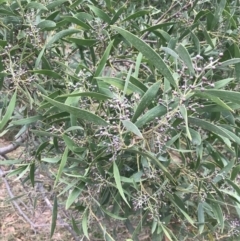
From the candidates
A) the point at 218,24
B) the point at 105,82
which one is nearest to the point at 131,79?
the point at 105,82

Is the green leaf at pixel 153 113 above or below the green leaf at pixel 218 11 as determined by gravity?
below

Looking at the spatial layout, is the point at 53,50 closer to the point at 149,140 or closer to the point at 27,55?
the point at 27,55

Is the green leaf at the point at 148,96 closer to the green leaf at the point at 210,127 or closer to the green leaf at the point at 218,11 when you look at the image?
the green leaf at the point at 210,127

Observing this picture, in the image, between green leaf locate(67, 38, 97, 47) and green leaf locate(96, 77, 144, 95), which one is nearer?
green leaf locate(96, 77, 144, 95)

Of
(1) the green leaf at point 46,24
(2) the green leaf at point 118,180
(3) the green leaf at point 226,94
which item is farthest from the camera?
(1) the green leaf at point 46,24

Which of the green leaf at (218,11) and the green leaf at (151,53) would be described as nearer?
the green leaf at (151,53)

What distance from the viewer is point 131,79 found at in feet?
1.92

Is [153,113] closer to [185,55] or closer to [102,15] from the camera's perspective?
[185,55]

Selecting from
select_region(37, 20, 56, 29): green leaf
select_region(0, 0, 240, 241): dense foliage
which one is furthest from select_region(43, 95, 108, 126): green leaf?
select_region(37, 20, 56, 29): green leaf

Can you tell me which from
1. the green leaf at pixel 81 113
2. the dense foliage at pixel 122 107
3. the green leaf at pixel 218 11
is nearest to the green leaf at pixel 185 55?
the dense foliage at pixel 122 107

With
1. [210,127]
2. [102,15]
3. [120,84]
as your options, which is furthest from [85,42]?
[210,127]

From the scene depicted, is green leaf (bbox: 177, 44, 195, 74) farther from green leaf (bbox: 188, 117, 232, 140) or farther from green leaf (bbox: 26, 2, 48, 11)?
green leaf (bbox: 26, 2, 48, 11)

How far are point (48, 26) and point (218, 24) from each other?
345 mm

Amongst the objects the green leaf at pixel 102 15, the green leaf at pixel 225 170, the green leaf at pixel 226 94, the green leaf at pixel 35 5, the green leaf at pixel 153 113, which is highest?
the green leaf at pixel 226 94
